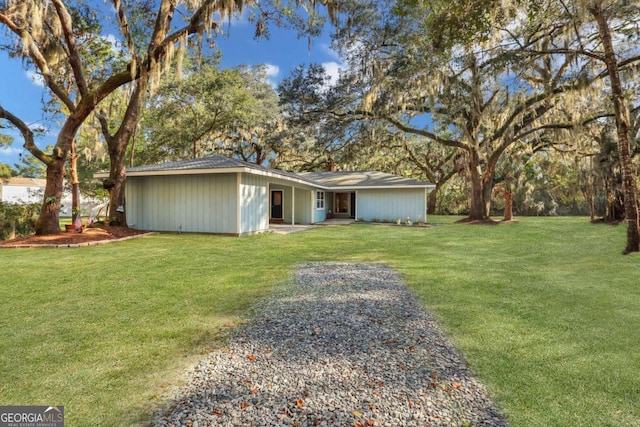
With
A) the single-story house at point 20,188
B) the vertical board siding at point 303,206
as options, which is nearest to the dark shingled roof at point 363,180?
the vertical board siding at point 303,206

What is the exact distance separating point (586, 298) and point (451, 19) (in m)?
6.14

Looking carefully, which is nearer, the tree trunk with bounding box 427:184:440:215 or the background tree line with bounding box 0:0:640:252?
the background tree line with bounding box 0:0:640:252

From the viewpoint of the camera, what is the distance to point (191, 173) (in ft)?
35.4

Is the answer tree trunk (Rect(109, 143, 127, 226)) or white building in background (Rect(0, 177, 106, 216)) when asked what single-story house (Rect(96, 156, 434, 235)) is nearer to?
tree trunk (Rect(109, 143, 127, 226))

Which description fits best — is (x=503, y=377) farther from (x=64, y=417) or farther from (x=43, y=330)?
(x=43, y=330)

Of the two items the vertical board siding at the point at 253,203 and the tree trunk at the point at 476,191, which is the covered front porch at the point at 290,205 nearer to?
the vertical board siding at the point at 253,203

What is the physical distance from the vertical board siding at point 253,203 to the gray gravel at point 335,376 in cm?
772

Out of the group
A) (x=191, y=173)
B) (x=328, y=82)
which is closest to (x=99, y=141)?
(x=191, y=173)

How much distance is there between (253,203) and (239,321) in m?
8.65

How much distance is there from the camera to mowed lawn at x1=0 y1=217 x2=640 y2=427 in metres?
2.10

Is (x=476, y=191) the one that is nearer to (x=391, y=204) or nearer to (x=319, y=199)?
(x=391, y=204)

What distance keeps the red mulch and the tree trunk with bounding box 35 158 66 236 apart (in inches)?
10.6

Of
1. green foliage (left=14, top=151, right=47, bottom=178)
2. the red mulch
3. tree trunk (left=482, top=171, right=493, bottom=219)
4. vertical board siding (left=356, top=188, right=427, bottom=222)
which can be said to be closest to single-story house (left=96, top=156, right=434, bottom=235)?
the red mulch

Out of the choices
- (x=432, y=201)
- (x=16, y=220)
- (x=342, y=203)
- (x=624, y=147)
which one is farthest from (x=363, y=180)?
(x=16, y=220)
